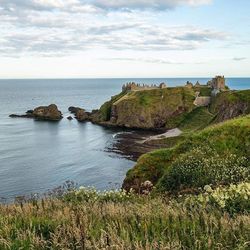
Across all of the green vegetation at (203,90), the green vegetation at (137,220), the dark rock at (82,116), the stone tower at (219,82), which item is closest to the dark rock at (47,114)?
the dark rock at (82,116)

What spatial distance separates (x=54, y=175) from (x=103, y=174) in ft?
27.0

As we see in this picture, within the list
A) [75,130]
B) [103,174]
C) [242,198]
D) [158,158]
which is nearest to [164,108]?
[75,130]

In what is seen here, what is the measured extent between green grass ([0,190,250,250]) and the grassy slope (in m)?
18.7

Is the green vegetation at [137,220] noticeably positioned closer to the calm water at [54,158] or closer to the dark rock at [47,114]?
the calm water at [54,158]

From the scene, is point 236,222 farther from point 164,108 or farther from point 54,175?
point 164,108

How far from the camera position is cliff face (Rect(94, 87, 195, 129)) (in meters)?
135

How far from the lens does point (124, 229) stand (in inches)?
345

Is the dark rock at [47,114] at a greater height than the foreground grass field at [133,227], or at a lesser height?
lesser

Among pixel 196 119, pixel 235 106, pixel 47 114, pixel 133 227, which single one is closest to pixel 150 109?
pixel 196 119

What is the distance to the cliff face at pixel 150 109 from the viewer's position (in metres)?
135

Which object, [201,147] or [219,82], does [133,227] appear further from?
[219,82]

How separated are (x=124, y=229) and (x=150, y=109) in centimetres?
12910

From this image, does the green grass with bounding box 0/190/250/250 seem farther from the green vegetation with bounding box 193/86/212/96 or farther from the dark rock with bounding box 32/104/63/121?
the dark rock with bounding box 32/104/63/121

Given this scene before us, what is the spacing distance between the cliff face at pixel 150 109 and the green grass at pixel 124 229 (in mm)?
121704
